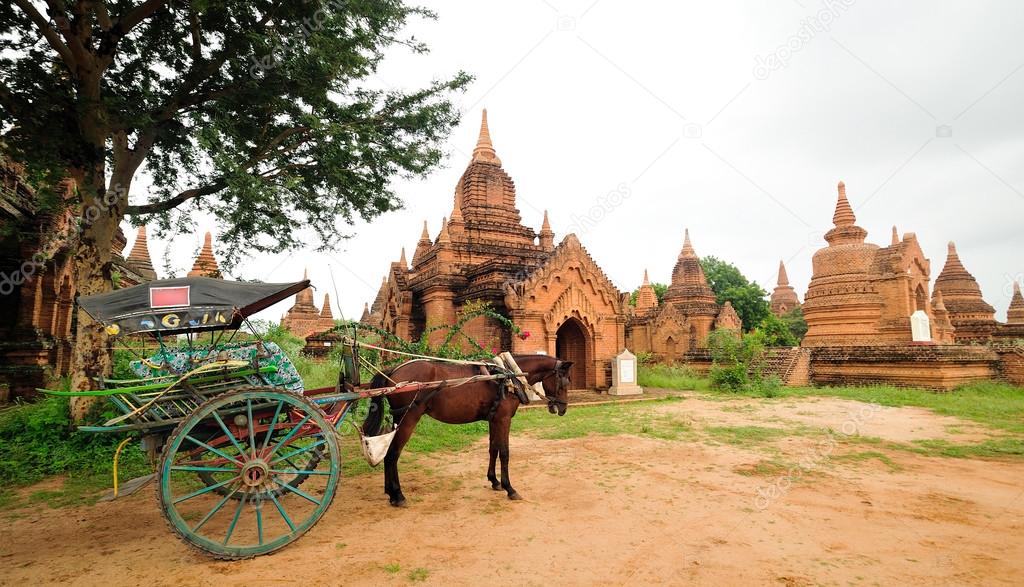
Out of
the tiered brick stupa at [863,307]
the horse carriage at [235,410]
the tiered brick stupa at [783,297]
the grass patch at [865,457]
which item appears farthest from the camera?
the tiered brick stupa at [783,297]

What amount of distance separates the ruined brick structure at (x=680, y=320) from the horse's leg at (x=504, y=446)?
24.9 metres

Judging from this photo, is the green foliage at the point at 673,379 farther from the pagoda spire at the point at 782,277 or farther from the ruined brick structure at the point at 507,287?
the pagoda spire at the point at 782,277

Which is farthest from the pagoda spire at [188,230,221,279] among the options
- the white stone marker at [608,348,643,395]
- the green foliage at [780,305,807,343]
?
the green foliage at [780,305,807,343]

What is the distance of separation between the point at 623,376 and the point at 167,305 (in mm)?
14403

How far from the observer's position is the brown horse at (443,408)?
225 inches

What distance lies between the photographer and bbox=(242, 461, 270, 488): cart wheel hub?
4352 millimetres

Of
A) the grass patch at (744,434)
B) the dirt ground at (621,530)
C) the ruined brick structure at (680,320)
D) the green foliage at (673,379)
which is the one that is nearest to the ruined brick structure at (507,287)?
the green foliage at (673,379)

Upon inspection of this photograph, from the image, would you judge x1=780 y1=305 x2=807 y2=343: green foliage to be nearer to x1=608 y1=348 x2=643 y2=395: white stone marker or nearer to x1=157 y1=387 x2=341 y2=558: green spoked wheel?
x1=608 y1=348 x2=643 y2=395: white stone marker

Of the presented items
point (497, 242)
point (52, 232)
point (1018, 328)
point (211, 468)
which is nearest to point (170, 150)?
point (52, 232)

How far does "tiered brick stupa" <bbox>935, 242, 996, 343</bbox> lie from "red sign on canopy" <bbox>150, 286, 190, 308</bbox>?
38.4m

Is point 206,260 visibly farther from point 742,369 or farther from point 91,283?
point 742,369

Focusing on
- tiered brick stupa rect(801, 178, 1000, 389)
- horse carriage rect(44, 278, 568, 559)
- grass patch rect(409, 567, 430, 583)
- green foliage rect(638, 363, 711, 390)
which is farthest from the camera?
green foliage rect(638, 363, 711, 390)

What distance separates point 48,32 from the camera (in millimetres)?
7121

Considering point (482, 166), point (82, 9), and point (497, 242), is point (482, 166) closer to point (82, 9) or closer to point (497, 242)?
point (497, 242)
